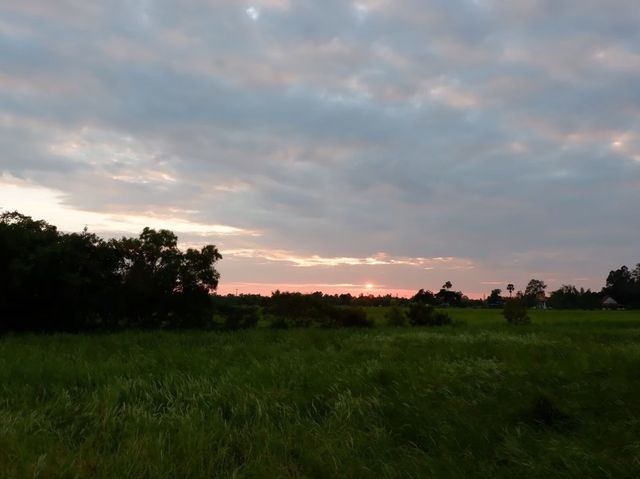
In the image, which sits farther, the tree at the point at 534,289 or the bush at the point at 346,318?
the tree at the point at 534,289

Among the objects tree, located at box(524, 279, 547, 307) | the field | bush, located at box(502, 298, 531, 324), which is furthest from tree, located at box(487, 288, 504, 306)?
the field

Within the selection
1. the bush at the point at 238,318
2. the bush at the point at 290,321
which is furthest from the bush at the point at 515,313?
the bush at the point at 238,318

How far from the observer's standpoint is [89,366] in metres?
11.3

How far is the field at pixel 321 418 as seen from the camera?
18.6 feet

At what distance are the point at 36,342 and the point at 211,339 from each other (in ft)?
20.9

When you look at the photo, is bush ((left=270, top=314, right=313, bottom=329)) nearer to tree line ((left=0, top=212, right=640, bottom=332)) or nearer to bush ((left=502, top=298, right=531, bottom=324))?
tree line ((left=0, top=212, right=640, bottom=332))

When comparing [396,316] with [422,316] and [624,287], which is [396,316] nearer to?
[422,316]

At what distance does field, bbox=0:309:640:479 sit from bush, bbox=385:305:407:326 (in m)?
28.9

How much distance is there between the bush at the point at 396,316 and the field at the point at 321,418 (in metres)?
28.9

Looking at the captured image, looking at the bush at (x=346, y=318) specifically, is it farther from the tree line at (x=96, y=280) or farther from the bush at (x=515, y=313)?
the bush at (x=515, y=313)

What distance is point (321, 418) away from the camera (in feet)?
25.9

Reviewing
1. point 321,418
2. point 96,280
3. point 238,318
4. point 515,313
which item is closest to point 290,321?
point 238,318

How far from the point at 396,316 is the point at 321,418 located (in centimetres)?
3453

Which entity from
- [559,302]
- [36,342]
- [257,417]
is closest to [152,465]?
[257,417]
